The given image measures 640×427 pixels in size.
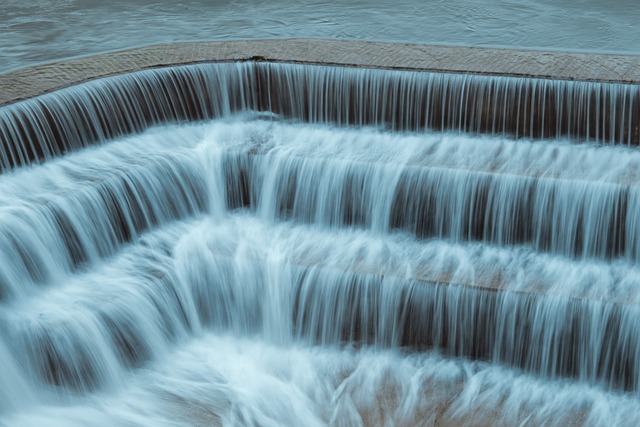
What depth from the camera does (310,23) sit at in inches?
385

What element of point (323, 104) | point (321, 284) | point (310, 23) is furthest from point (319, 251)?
point (310, 23)

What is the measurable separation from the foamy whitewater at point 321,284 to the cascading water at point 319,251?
0.02m

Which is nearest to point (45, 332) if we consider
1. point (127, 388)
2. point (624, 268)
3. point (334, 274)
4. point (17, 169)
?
point (127, 388)

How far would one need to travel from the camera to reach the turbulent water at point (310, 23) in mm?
9086

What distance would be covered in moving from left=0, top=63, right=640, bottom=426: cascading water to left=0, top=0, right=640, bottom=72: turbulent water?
1.48m

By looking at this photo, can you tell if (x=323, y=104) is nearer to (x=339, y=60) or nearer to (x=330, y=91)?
(x=330, y=91)

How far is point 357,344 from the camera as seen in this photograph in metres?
6.60

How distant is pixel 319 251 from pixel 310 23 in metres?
3.70

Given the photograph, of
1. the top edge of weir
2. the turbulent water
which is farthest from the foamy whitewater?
the turbulent water

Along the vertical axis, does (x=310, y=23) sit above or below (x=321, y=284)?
above

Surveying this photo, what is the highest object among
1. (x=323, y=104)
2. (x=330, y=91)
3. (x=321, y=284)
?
(x=330, y=91)

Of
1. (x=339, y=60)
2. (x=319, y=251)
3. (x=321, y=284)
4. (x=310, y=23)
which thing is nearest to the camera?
(x=321, y=284)

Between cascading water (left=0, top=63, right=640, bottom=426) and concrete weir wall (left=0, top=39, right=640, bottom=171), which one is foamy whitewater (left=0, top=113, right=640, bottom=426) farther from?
concrete weir wall (left=0, top=39, right=640, bottom=171)

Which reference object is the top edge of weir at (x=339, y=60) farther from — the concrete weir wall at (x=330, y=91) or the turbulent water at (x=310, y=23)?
the turbulent water at (x=310, y=23)
